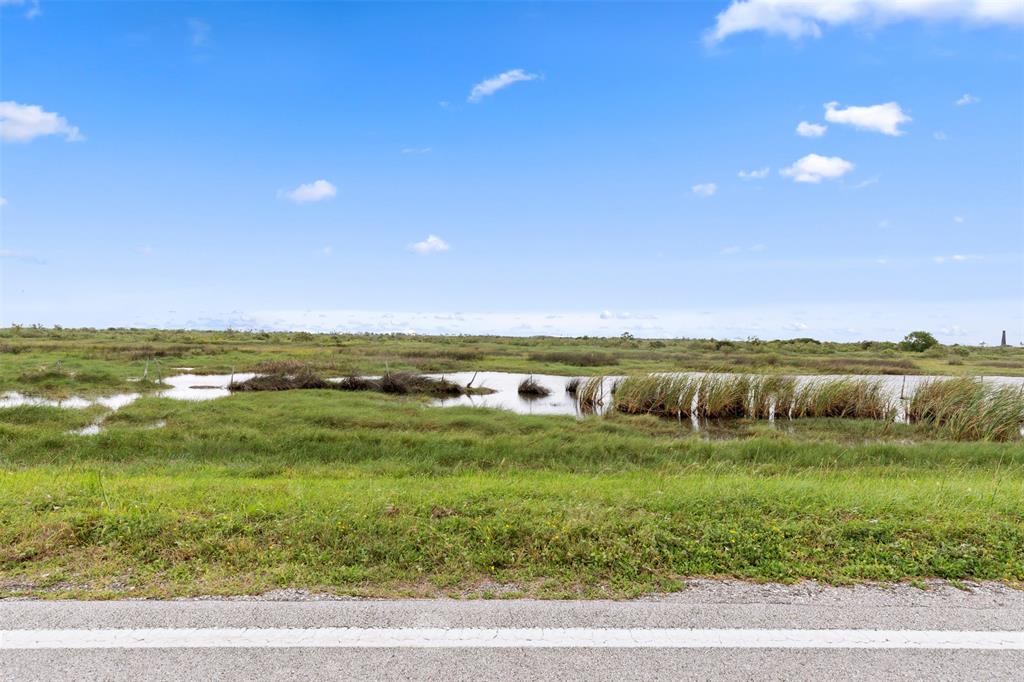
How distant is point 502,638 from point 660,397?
2097cm

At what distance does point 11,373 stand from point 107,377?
5.18 metres

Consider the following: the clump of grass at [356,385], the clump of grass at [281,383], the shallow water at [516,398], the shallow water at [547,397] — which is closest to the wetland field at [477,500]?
the shallow water at [547,397]

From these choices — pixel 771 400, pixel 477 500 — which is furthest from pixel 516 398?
pixel 477 500

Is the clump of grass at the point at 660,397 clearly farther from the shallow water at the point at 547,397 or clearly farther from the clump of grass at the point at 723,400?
the shallow water at the point at 547,397

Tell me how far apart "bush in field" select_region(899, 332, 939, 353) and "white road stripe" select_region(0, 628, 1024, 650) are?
7414 centimetres

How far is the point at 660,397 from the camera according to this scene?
2383cm

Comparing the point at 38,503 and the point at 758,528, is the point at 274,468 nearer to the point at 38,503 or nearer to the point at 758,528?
the point at 38,503

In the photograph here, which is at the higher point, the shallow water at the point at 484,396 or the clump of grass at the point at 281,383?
the clump of grass at the point at 281,383

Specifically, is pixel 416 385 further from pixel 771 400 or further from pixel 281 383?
pixel 771 400

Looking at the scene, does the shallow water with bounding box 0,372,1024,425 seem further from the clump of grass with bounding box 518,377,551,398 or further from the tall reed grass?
the tall reed grass

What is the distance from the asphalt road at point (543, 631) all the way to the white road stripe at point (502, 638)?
0.07ft

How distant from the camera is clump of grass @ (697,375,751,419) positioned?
2305 centimetres

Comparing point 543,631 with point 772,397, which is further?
point 772,397

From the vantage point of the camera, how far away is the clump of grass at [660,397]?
23.4m
